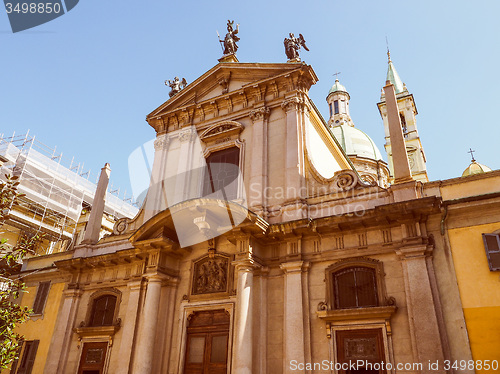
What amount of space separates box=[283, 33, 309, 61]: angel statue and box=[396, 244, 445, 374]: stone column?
8.50m

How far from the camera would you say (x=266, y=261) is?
11.8 meters

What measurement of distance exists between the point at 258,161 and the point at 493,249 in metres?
7.16

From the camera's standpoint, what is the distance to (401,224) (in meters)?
10.5

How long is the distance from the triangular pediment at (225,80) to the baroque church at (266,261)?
2.4 inches

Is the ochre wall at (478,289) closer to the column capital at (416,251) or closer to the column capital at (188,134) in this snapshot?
the column capital at (416,251)

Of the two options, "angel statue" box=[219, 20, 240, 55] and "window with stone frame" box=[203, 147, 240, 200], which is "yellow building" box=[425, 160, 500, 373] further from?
"angel statue" box=[219, 20, 240, 55]

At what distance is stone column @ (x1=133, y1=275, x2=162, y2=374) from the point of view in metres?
11.3

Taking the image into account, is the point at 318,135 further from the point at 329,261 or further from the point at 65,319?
the point at 65,319

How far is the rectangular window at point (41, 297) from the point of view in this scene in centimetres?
1583

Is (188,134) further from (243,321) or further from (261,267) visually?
(243,321)

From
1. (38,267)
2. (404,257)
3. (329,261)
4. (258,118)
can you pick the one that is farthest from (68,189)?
(404,257)

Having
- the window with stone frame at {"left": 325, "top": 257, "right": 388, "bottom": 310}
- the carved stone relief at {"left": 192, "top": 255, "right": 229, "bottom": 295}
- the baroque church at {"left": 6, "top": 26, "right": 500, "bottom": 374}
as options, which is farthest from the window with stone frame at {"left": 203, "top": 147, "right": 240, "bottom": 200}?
the window with stone frame at {"left": 325, "top": 257, "right": 388, "bottom": 310}

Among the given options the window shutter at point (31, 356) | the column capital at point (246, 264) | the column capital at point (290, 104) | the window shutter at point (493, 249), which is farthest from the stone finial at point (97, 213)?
the window shutter at point (493, 249)

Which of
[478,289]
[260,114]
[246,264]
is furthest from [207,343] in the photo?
[260,114]
